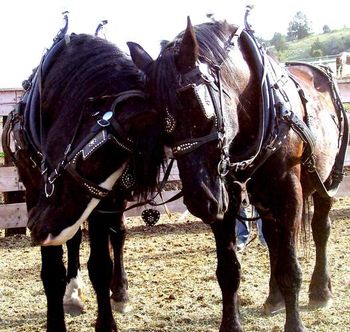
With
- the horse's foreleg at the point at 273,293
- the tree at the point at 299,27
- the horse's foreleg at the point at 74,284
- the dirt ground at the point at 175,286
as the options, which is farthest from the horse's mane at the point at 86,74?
the tree at the point at 299,27

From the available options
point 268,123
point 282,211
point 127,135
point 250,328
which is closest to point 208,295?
point 250,328

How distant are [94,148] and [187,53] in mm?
596

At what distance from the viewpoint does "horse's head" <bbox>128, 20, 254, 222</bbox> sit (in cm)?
268

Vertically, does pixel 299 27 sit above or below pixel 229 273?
above

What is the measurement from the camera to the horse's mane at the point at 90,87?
2980 millimetres

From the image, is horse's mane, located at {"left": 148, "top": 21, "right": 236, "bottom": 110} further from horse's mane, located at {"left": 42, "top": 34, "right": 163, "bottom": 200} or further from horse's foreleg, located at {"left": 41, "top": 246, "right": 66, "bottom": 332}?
horse's foreleg, located at {"left": 41, "top": 246, "right": 66, "bottom": 332}

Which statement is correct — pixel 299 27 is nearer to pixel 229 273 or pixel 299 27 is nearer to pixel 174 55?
pixel 229 273

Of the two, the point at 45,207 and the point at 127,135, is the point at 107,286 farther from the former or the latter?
the point at 127,135

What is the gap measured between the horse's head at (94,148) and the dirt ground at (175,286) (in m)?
1.41

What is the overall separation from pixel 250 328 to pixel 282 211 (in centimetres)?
107

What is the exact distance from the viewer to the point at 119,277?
4.70 m

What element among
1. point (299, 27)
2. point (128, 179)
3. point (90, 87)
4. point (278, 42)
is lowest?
point (128, 179)

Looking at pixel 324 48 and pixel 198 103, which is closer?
pixel 198 103

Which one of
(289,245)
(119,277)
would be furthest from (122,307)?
(289,245)
